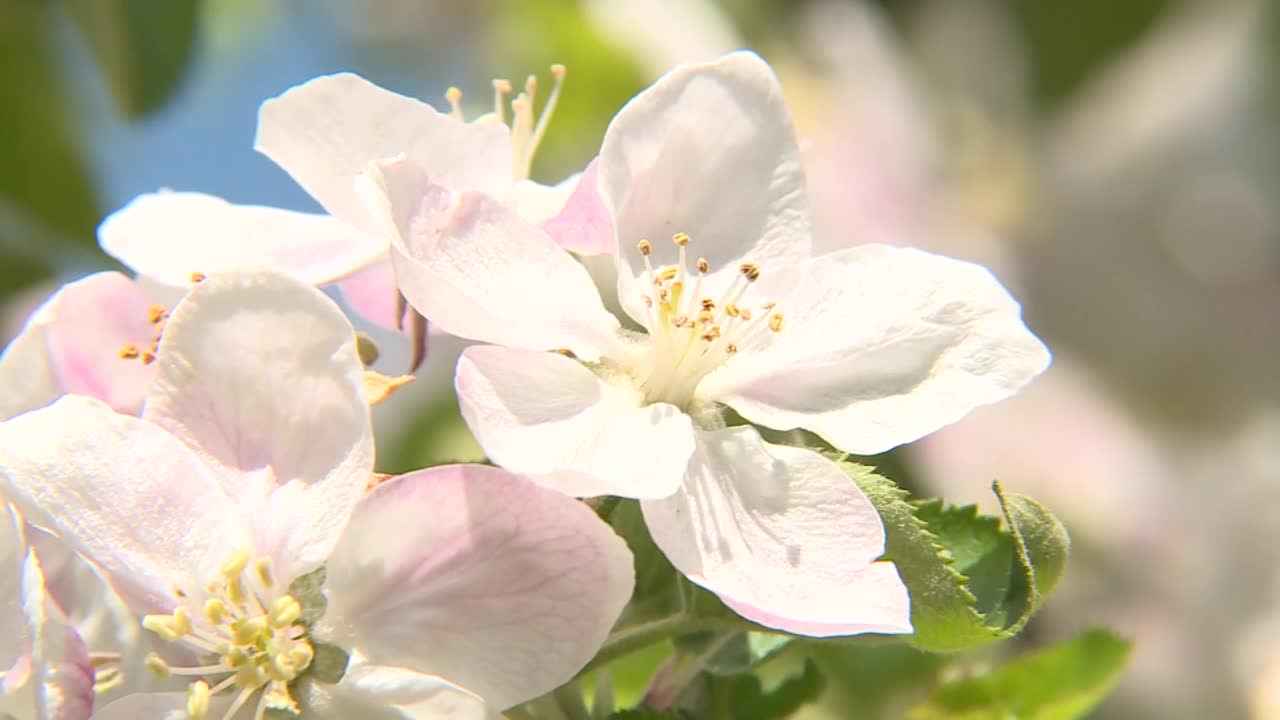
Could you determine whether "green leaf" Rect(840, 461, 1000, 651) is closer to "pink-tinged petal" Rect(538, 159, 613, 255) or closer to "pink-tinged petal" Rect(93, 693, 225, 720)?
"pink-tinged petal" Rect(538, 159, 613, 255)

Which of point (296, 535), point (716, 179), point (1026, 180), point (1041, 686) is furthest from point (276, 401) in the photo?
point (1026, 180)

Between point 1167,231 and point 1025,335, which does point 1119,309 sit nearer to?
point 1167,231

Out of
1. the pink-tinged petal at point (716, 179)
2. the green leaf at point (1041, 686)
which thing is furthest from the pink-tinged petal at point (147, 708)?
the green leaf at point (1041, 686)

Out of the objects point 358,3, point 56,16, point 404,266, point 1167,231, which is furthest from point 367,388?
point 1167,231

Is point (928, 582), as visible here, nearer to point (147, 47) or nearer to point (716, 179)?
point (716, 179)

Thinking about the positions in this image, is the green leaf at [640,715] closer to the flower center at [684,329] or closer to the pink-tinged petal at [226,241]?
the flower center at [684,329]

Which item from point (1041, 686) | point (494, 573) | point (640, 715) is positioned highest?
point (494, 573)
